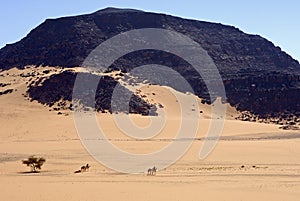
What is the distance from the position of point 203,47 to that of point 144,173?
69.0 m

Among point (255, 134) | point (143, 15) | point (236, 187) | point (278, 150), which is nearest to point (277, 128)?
point (255, 134)

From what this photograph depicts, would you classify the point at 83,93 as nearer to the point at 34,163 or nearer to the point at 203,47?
the point at 203,47

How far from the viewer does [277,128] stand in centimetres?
5988

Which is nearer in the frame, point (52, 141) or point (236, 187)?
point (236, 187)

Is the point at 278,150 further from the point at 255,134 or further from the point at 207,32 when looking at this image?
the point at 207,32

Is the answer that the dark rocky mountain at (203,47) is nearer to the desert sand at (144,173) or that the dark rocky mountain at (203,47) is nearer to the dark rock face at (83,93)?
the dark rock face at (83,93)

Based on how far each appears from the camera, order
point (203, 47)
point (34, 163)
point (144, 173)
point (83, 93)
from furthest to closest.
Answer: point (203, 47) → point (83, 93) → point (34, 163) → point (144, 173)

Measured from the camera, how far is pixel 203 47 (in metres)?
95.2

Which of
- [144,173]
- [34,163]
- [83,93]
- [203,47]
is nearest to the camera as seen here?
[144,173]

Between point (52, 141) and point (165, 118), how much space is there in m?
17.7

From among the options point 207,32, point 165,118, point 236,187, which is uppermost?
point 207,32

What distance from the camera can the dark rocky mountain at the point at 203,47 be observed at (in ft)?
246

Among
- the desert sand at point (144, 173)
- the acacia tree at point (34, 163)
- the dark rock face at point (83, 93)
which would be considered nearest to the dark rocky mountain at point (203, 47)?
the dark rock face at point (83, 93)

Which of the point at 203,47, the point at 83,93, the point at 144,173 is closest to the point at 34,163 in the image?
the point at 144,173
